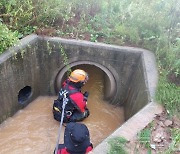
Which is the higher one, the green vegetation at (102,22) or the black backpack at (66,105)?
the green vegetation at (102,22)

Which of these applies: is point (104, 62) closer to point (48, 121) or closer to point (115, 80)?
point (115, 80)

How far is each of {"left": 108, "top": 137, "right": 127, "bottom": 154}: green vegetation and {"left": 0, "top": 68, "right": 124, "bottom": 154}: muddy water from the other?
5.81 feet

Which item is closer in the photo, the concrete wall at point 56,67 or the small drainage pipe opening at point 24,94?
the concrete wall at point 56,67

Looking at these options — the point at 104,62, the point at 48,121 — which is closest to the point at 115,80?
the point at 104,62

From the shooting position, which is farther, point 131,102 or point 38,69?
point 38,69

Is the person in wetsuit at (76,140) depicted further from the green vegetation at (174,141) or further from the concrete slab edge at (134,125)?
the green vegetation at (174,141)

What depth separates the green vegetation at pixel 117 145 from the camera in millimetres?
3800

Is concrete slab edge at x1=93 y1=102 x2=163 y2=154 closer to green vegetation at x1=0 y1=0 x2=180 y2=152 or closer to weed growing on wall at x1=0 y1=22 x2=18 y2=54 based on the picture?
green vegetation at x1=0 y1=0 x2=180 y2=152

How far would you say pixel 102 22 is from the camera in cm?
684

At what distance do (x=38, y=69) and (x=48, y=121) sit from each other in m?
1.19

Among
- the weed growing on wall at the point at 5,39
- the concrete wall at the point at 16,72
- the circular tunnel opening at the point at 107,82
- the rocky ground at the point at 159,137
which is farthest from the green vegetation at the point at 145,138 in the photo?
the weed growing on wall at the point at 5,39

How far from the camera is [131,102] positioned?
607 cm

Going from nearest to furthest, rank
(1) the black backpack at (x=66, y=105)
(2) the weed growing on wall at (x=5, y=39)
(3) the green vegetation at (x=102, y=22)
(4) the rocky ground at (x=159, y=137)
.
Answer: (4) the rocky ground at (x=159, y=137) < (2) the weed growing on wall at (x=5, y=39) < (1) the black backpack at (x=66, y=105) < (3) the green vegetation at (x=102, y=22)

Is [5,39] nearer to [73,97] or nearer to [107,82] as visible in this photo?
[73,97]
